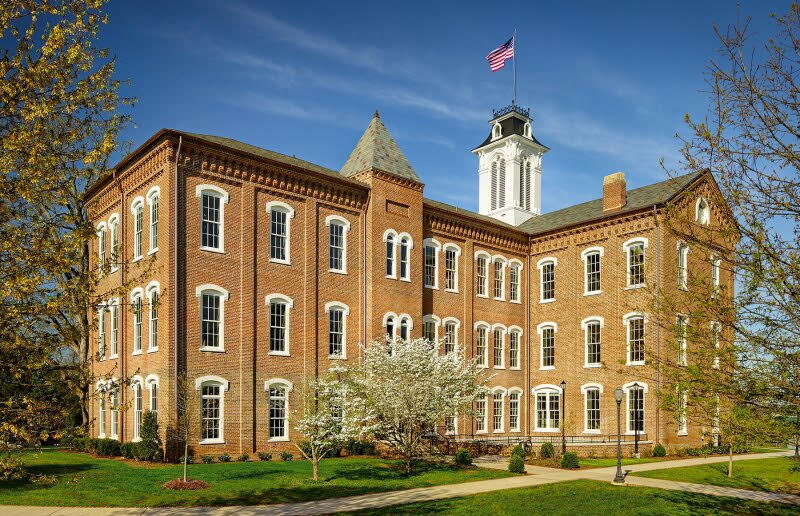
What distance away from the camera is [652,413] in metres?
31.0

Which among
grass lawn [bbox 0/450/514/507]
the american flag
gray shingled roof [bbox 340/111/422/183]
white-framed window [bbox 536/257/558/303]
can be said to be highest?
the american flag

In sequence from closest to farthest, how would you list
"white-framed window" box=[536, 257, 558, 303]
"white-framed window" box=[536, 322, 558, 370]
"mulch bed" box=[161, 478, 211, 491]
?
"mulch bed" box=[161, 478, 211, 491] → "white-framed window" box=[536, 322, 558, 370] → "white-framed window" box=[536, 257, 558, 303]

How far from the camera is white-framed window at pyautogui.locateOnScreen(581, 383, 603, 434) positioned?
1334 inches

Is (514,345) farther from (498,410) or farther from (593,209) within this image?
(593,209)

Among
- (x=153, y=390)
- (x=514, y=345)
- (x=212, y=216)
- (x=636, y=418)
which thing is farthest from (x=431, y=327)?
(x=153, y=390)

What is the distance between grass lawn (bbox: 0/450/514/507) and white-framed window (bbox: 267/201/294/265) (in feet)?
26.6

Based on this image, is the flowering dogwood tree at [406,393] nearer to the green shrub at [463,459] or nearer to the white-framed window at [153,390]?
the green shrub at [463,459]

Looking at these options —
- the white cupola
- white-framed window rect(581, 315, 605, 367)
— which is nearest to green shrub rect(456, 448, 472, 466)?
white-framed window rect(581, 315, 605, 367)

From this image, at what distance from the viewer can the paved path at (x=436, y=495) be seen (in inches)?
571

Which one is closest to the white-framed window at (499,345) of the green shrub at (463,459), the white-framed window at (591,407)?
the white-framed window at (591,407)

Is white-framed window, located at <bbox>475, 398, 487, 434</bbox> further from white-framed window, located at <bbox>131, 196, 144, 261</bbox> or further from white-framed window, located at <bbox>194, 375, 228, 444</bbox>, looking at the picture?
white-framed window, located at <bbox>131, 196, 144, 261</bbox>

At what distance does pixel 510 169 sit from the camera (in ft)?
153

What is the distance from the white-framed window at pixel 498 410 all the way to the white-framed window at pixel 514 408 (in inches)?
24.4

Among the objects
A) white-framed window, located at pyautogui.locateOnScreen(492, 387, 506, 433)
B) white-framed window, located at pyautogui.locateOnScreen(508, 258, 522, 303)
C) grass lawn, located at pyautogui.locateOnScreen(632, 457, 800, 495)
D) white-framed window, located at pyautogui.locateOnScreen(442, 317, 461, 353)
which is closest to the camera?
grass lawn, located at pyautogui.locateOnScreen(632, 457, 800, 495)
